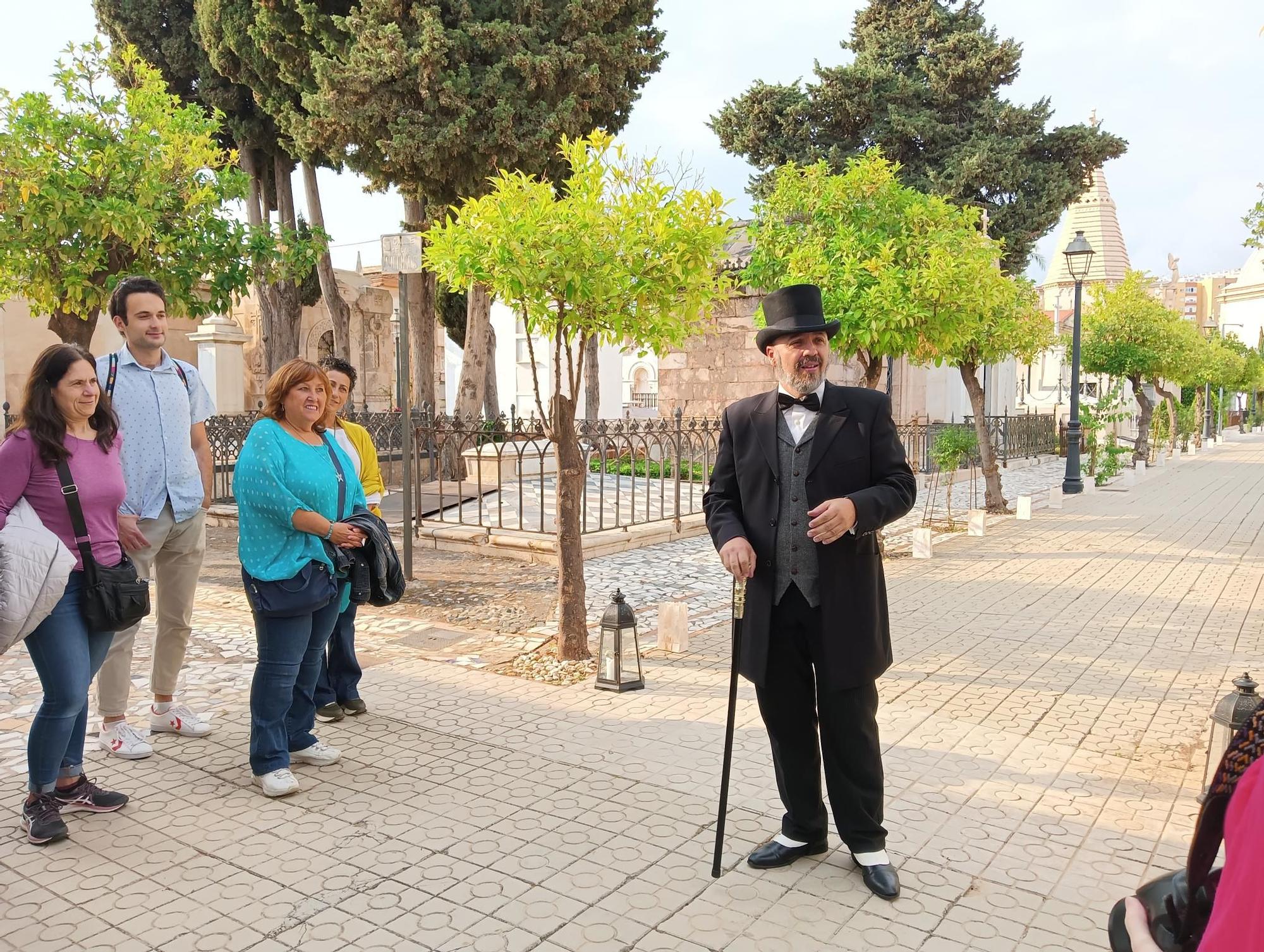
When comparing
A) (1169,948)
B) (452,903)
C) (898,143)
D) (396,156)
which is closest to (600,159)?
(452,903)

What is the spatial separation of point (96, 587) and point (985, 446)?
13279mm

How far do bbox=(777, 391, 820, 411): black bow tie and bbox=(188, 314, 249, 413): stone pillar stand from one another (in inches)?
596

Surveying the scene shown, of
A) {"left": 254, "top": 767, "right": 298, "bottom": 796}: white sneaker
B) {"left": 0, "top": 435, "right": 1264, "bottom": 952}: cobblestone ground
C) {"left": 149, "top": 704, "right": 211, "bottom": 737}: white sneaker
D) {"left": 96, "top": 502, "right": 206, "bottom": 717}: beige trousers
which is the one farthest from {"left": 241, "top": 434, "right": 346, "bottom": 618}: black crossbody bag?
{"left": 149, "top": 704, "right": 211, "bottom": 737}: white sneaker

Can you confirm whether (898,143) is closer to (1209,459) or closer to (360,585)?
(1209,459)

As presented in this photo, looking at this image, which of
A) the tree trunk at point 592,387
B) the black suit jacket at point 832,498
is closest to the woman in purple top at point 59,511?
the black suit jacket at point 832,498

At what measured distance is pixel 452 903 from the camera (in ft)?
10.2

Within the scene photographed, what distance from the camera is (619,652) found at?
554 cm

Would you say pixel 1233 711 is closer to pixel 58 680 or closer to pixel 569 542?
pixel 569 542

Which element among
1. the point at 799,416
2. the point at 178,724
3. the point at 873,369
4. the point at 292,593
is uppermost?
the point at 873,369

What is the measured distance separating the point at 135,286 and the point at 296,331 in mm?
18363

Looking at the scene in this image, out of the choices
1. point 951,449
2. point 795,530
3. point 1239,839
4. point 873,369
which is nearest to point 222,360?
point 873,369

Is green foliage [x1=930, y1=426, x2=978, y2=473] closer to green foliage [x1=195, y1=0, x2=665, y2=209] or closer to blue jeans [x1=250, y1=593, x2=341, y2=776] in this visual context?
green foliage [x1=195, y1=0, x2=665, y2=209]

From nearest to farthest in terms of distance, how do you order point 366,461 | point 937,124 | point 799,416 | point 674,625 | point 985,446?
point 799,416 < point 366,461 < point 674,625 < point 985,446 < point 937,124

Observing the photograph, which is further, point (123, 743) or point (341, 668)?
point (341, 668)
